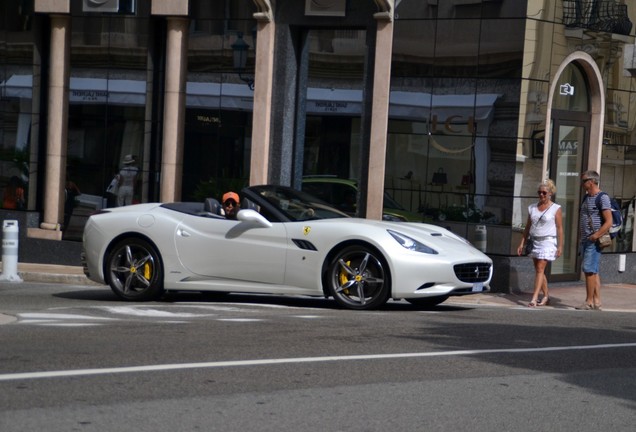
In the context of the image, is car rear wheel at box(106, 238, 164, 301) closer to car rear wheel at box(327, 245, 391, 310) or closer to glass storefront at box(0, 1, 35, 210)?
car rear wheel at box(327, 245, 391, 310)

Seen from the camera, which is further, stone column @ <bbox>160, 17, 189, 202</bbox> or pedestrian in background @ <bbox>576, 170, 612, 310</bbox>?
stone column @ <bbox>160, 17, 189, 202</bbox>

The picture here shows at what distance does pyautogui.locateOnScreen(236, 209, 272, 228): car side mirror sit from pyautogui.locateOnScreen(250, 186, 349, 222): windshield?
27cm

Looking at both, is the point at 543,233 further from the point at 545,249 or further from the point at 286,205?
the point at 286,205

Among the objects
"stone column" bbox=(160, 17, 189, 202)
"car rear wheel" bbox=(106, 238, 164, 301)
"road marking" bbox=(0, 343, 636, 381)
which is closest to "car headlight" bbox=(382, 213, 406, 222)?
"stone column" bbox=(160, 17, 189, 202)

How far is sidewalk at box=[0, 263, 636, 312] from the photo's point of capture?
51.9 ft

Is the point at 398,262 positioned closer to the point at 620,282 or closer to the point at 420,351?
the point at 420,351

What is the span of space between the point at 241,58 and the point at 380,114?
8.99 ft

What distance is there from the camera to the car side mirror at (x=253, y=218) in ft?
42.1

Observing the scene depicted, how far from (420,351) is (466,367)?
2.63 feet

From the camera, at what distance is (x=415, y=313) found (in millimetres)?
12516

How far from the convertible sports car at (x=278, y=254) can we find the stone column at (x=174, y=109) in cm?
Result: 655

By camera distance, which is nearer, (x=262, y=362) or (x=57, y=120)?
(x=262, y=362)

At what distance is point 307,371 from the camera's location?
8.11 meters

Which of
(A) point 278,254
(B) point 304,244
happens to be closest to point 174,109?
(A) point 278,254
